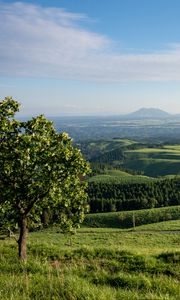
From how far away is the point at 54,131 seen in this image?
21797mm

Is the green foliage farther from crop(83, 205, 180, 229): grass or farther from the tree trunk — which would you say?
crop(83, 205, 180, 229): grass

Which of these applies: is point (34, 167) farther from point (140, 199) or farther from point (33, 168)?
point (140, 199)

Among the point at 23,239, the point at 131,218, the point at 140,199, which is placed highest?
the point at 23,239

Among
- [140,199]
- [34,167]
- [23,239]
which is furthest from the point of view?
[140,199]

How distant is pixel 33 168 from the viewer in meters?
20.8

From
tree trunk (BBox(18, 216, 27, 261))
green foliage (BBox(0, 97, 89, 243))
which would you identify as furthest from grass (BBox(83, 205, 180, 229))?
tree trunk (BBox(18, 216, 27, 261))

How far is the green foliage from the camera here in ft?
66.8

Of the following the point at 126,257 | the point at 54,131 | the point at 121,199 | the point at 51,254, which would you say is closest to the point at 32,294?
the point at 126,257

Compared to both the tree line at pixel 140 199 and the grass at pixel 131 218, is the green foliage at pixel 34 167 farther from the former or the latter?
the tree line at pixel 140 199

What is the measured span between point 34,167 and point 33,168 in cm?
9

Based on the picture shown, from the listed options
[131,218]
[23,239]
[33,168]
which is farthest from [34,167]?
[131,218]

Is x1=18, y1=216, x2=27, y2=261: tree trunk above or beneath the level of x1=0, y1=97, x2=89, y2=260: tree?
beneath

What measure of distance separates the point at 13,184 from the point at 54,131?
398 centimetres

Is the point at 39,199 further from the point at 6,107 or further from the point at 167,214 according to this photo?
the point at 167,214
